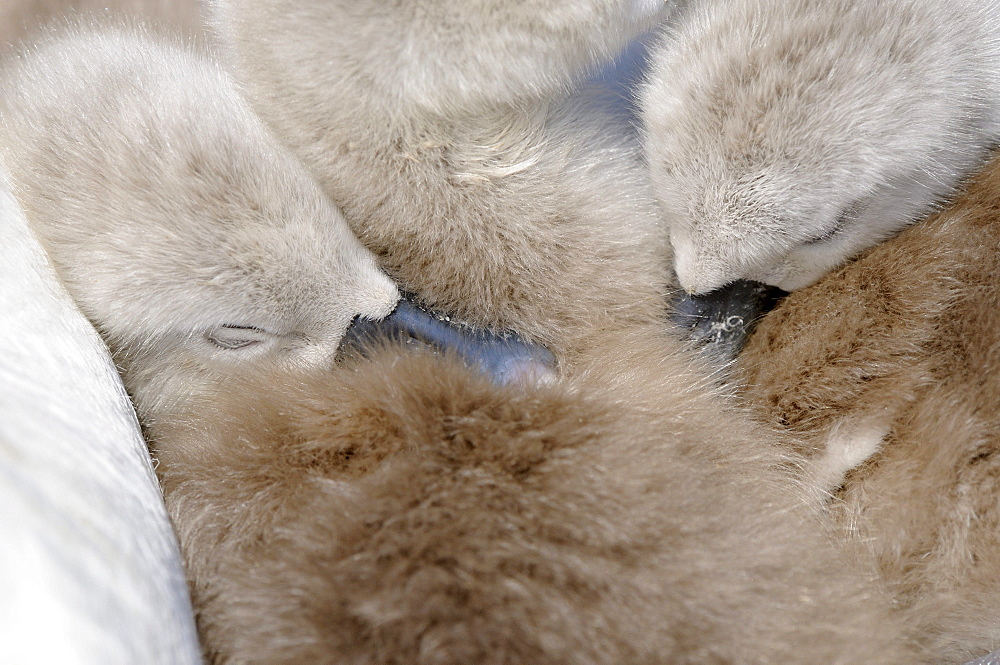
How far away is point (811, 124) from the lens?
897 millimetres

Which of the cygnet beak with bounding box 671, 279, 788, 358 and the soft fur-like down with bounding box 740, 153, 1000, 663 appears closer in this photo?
the soft fur-like down with bounding box 740, 153, 1000, 663

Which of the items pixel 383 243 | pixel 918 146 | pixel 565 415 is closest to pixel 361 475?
pixel 565 415

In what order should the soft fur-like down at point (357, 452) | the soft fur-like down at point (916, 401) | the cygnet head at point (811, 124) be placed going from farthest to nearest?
the cygnet head at point (811, 124), the soft fur-like down at point (916, 401), the soft fur-like down at point (357, 452)

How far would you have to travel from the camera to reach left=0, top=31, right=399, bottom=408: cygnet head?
0.89 metres

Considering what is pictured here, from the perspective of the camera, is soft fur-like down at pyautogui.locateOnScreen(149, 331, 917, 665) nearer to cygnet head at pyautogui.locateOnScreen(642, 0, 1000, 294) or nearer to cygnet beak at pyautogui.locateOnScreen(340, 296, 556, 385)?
cygnet beak at pyautogui.locateOnScreen(340, 296, 556, 385)

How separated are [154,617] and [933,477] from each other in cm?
72

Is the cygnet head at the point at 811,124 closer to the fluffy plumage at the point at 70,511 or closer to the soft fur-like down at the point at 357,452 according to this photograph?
the soft fur-like down at the point at 357,452

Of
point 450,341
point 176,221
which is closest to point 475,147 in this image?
point 450,341

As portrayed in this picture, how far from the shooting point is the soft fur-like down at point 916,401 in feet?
2.50

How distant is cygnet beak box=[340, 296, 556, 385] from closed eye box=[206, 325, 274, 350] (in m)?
0.11

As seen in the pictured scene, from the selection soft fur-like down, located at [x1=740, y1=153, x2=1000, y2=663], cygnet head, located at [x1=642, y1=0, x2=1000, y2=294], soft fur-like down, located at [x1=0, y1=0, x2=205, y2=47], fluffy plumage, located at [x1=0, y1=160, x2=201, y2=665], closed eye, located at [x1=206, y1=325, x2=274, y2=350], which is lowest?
soft fur-like down, located at [x1=740, y1=153, x2=1000, y2=663]

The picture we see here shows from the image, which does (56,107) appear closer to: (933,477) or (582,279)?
(582,279)

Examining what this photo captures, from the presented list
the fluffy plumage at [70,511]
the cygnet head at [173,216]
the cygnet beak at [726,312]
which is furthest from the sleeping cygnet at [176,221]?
the cygnet beak at [726,312]

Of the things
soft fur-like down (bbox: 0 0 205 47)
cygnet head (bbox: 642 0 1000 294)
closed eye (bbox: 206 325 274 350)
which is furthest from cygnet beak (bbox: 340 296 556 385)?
soft fur-like down (bbox: 0 0 205 47)
